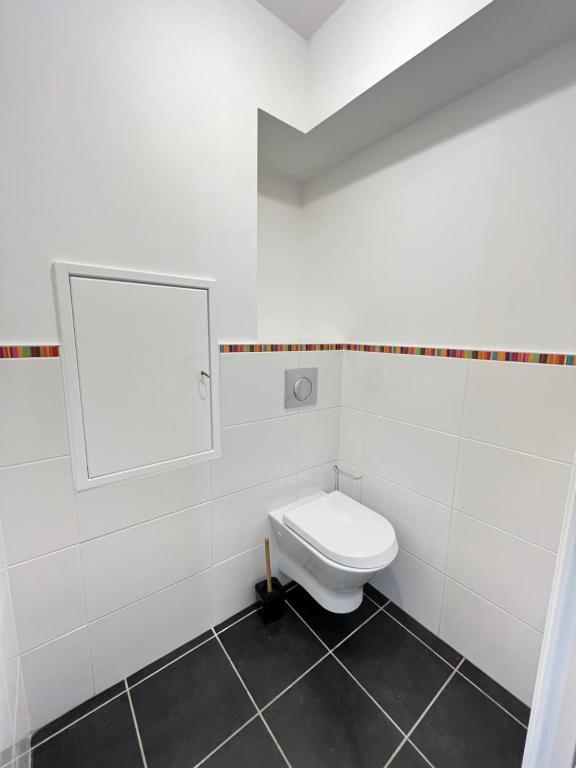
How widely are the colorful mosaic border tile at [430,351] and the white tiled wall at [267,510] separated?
0.09ft

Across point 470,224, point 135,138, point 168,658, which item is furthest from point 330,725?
point 135,138

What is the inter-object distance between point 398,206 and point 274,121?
0.61 meters

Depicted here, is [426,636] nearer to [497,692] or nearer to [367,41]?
[497,692]

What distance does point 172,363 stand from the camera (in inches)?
42.1

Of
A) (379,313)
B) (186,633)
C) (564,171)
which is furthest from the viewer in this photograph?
(379,313)

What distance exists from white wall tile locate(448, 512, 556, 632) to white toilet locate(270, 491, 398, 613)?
26 centimetres

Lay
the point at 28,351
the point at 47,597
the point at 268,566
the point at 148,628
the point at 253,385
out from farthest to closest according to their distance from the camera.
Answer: the point at 268,566
the point at 253,385
the point at 148,628
the point at 47,597
the point at 28,351

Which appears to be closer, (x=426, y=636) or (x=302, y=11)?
(x=302, y=11)

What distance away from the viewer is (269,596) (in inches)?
53.6

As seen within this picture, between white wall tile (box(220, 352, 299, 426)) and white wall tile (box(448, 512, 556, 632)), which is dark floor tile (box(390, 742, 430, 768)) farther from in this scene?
white wall tile (box(220, 352, 299, 426))

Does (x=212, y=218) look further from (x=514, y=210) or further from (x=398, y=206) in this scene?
(x=514, y=210)

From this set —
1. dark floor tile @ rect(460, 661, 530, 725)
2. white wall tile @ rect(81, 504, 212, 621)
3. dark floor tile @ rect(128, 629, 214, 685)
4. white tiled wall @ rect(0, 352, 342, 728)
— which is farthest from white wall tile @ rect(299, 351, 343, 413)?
dark floor tile @ rect(460, 661, 530, 725)

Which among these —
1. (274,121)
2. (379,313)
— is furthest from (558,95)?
(274,121)

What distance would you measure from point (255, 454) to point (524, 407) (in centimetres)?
99
